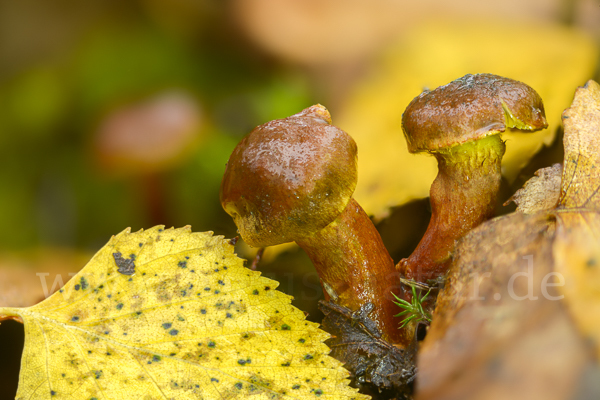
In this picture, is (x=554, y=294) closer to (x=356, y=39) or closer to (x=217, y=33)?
(x=356, y=39)

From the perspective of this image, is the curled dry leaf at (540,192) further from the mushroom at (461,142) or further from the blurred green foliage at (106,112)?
the blurred green foliage at (106,112)

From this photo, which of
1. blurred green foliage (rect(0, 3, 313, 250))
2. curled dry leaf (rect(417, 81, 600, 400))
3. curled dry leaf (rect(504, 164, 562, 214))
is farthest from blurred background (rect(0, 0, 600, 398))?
curled dry leaf (rect(417, 81, 600, 400))

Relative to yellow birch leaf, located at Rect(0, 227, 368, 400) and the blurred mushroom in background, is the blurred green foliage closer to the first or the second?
the blurred mushroom in background

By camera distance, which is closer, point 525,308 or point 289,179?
point 525,308

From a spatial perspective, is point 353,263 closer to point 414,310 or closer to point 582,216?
point 414,310

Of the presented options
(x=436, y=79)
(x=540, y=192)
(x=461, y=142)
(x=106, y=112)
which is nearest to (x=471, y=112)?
(x=461, y=142)

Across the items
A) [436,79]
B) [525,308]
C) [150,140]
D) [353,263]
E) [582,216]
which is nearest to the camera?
[525,308]
